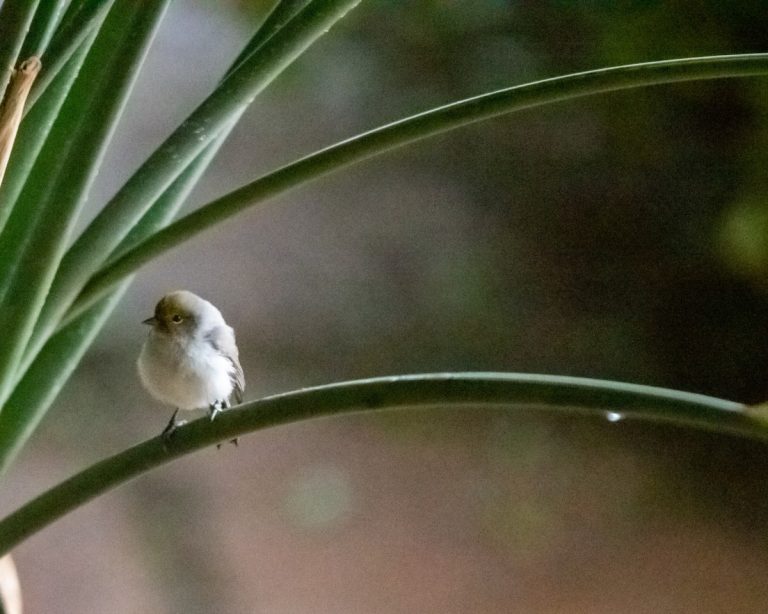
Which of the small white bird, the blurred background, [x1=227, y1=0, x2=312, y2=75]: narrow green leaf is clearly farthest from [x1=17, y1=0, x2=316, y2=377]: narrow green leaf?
the blurred background

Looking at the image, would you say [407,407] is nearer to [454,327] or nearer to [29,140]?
[29,140]

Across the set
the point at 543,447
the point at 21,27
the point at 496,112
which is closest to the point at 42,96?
the point at 21,27

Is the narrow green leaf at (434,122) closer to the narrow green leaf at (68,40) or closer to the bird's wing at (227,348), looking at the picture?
the narrow green leaf at (68,40)

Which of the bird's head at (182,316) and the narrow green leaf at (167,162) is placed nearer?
the narrow green leaf at (167,162)

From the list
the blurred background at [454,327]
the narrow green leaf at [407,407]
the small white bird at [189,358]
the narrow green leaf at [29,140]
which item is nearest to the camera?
the narrow green leaf at [407,407]

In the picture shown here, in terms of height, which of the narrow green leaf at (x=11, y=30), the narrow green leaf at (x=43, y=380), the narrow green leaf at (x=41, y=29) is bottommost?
the narrow green leaf at (x=43, y=380)

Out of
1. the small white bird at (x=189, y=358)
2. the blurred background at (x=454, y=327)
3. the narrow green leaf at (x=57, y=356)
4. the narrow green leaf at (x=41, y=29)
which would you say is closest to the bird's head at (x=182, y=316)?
the small white bird at (x=189, y=358)
